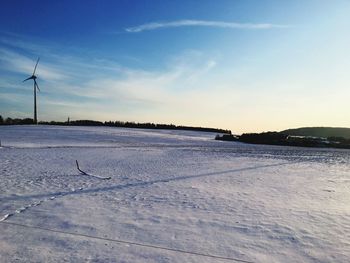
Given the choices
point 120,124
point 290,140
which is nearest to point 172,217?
point 290,140

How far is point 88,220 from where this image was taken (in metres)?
6.54

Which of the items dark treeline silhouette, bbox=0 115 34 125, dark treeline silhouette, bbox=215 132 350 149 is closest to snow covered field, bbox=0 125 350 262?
dark treeline silhouette, bbox=215 132 350 149

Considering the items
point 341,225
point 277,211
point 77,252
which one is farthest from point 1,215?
point 341,225

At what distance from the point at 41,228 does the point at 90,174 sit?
5.86 metres

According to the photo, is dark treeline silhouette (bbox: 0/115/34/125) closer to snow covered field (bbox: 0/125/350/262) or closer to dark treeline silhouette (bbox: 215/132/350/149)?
dark treeline silhouette (bbox: 215/132/350/149)

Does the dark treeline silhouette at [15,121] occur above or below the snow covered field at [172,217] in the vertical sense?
above

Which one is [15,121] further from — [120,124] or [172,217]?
[172,217]

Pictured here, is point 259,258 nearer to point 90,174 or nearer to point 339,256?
point 339,256

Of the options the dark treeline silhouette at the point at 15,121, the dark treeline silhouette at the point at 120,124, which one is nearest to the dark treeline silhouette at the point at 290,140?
the dark treeline silhouette at the point at 120,124

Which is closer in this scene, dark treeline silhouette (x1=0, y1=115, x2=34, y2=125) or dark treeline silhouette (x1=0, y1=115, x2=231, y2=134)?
dark treeline silhouette (x1=0, y1=115, x2=34, y2=125)

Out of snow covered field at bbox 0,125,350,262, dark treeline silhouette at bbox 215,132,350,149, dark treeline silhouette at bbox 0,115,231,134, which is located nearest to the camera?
snow covered field at bbox 0,125,350,262

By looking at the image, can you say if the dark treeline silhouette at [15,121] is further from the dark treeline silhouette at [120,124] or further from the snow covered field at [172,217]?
the snow covered field at [172,217]

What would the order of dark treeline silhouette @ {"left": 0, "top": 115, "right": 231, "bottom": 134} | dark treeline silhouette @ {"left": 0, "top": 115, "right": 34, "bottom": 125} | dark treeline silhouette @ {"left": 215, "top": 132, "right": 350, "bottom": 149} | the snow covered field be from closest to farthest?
the snow covered field, dark treeline silhouette @ {"left": 215, "top": 132, "right": 350, "bottom": 149}, dark treeline silhouette @ {"left": 0, "top": 115, "right": 34, "bottom": 125}, dark treeline silhouette @ {"left": 0, "top": 115, "right": 231, "bottom": 134}

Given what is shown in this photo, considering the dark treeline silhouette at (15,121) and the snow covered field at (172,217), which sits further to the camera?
the dark treeline silhouette at (15,121)
